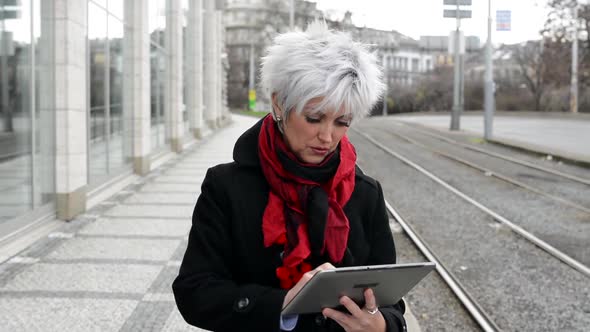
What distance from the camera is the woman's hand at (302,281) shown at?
1.90m

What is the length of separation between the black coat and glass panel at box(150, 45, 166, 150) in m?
13.9

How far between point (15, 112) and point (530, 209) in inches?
283

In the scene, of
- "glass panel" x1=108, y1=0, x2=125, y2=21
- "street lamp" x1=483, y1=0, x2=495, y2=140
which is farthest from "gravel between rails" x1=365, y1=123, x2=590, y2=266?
"street lamp" x1=483, y1=0, x2=495, y2=140

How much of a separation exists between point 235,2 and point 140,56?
82.9 m

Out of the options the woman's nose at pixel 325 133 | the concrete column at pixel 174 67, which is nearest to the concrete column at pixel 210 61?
the concrete column at pixel 174 67

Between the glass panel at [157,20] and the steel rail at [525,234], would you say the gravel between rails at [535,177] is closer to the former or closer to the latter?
the steel rail at [525,234]

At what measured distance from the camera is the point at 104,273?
20.6 feet

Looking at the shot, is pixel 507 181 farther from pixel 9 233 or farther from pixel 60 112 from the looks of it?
pixel 9 233

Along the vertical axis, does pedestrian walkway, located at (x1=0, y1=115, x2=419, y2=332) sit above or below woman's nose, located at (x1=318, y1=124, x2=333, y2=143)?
below

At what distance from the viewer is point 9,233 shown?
7109 millimetres

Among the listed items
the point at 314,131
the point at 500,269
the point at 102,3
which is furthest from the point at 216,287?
the point at 102,3

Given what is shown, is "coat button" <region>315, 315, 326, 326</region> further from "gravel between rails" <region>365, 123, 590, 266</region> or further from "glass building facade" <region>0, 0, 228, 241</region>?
"gravel between rails" <region>365, 123, 590, 266</region>

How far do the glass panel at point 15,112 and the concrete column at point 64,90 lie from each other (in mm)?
449

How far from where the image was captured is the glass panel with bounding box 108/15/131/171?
39.5 ft
